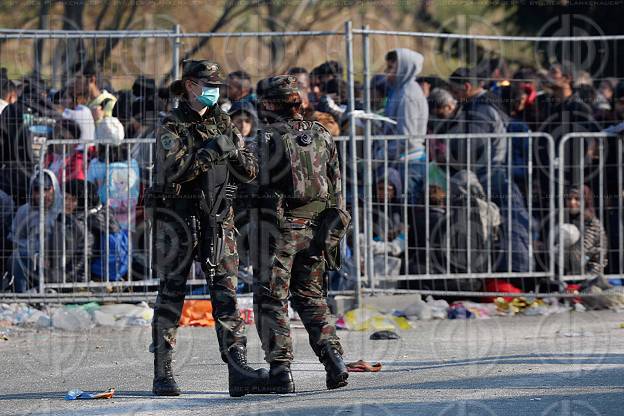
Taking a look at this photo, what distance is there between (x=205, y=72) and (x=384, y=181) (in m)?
4.56

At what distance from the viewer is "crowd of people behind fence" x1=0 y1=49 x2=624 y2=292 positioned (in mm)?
11328

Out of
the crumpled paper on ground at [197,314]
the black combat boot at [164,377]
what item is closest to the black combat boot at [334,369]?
the black combat boot at [164,377]

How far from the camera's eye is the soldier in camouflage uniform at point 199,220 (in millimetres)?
7254

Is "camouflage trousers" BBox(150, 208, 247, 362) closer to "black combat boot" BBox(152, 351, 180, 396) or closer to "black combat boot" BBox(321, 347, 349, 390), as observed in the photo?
"black combat boot" BBox(152, 351, 180, 396)

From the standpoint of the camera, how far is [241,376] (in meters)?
7.33

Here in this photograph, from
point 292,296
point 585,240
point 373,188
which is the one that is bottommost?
point 292,296

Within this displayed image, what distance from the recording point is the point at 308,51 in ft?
56.5

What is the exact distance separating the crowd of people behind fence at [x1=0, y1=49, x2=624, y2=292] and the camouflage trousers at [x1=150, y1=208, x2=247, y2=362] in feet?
12.4

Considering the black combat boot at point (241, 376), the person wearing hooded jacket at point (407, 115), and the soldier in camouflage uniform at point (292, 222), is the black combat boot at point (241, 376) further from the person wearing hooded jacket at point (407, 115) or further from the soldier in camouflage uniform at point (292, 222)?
the person wearing hooded jacket at point (407, 115)

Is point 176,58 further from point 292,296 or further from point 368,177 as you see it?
point 292,296

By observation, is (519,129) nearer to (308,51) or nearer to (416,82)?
(416,82)

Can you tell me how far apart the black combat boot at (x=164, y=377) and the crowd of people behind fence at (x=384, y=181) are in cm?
379

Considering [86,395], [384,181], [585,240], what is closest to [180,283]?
[86,395]

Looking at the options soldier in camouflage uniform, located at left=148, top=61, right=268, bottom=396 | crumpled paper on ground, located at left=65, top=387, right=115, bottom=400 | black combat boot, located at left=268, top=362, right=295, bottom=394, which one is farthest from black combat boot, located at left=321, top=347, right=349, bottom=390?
crumpled paper on ground, located at left=65, top=387, right=115, bottom=400
